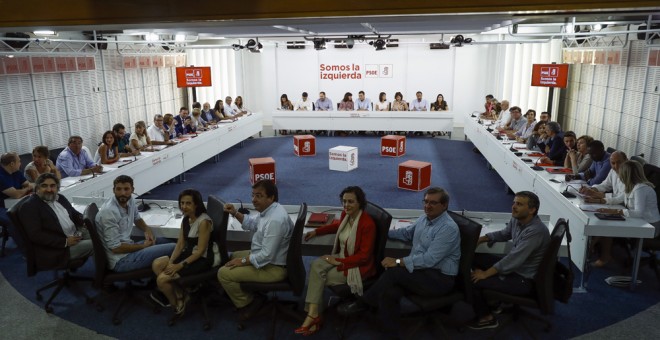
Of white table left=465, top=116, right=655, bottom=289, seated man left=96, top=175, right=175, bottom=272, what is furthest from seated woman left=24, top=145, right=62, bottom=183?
white table left=465, top=116, right=655, bottom=289

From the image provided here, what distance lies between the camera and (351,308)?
389 centimetres

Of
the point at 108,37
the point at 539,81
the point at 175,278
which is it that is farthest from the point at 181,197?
Answer: the point at 539,81

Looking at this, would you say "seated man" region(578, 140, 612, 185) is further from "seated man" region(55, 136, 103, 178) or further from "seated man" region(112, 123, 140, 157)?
"seated man" region(112, 123, 140, 157)

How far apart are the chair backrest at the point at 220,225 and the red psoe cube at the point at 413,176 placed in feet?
14.2

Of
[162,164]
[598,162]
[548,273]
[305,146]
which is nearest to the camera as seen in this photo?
[548,273]

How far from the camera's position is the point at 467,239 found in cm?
350

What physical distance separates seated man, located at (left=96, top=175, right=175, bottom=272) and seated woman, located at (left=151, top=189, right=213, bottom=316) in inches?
5.2

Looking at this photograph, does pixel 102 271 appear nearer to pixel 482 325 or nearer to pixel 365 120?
pixel 482 325

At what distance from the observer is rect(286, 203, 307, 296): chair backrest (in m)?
3.58

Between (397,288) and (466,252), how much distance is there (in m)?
0.56

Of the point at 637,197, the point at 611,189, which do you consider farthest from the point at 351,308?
the point at 611,189

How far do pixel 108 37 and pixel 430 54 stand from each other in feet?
29.0

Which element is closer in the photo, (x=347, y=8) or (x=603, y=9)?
(x=603, y=9)

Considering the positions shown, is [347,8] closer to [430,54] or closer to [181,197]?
[181,197]
